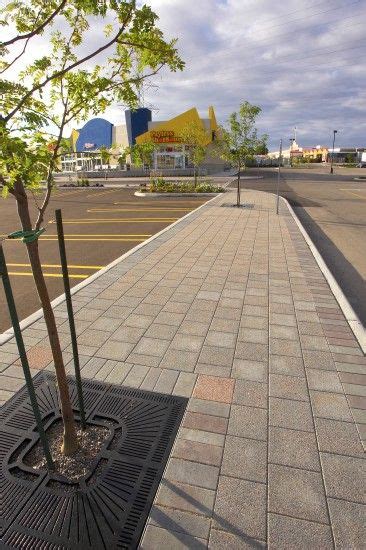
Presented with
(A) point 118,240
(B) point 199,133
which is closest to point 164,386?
(A) point 118,240

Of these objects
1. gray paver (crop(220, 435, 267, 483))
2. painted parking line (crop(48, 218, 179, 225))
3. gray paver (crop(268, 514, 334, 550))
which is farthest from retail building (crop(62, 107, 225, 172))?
gray paver (crop(268, 514, 334, 550))

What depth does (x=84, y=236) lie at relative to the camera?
40.4ft

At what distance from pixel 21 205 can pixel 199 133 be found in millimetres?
26098

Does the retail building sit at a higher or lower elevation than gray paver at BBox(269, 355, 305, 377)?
higher

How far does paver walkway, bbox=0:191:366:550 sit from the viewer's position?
2639 millimetres

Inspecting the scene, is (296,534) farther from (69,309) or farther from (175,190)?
(175,190)

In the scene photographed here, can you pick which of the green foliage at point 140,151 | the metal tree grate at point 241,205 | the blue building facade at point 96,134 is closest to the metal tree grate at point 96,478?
the green foliage at point 140,151

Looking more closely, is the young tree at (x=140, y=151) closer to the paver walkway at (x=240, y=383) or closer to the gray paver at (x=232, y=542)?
the paver walkway at (x=240, y=383)

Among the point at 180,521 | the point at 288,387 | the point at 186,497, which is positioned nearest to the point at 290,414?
the point at 288,387

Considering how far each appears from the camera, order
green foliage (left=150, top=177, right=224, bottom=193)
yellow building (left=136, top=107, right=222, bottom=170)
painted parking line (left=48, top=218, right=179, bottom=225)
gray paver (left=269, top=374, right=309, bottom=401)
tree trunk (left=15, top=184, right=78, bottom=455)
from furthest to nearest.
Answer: yellow building (left=136, top=107, right=222, bottom=170)
green foliage (left=150, top=177, right=224, bottom=193)
painted parking line (left=48, top=218, right=179, bottom=225)
gray paver (left=269, top=374, right=309, bottom=401)
tree trunk (left=15, top=184, right=78, bottom=455)

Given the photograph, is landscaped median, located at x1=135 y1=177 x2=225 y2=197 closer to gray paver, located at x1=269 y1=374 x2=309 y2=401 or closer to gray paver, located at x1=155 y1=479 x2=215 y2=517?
gray paver, located at x1=269 y1=374 x2=309 y2=401

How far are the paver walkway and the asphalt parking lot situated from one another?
3.60 feet

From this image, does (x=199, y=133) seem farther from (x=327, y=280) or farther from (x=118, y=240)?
(x=327, y=280)

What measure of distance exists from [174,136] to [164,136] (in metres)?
1.12
